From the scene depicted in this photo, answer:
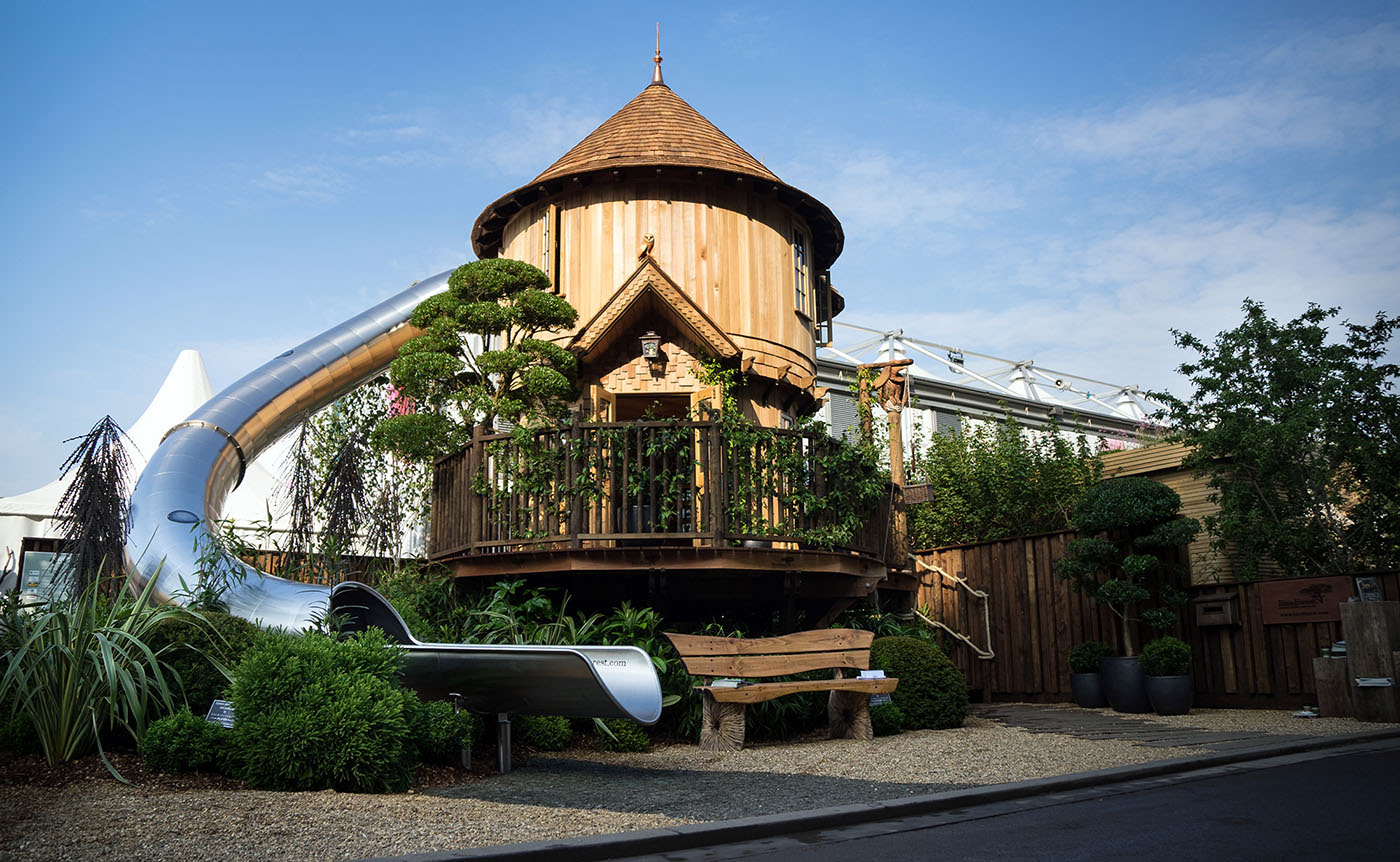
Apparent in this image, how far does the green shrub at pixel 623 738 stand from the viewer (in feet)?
32.3

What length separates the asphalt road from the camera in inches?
211

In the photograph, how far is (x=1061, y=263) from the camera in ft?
41.7

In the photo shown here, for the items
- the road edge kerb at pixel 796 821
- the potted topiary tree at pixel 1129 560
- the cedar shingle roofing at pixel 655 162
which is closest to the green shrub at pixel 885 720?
the road edge kerb at pixel 796 821

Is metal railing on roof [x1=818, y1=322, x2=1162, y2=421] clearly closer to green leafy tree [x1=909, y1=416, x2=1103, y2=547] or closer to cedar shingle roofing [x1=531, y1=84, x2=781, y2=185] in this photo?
green leafy tree [x1=909, y1=416, x2=1103, y2=547]

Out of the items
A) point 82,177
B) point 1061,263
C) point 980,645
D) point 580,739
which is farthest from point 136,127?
point 980,645

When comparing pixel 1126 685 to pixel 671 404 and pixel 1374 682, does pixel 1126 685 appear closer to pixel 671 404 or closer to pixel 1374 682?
pixel 1374 682

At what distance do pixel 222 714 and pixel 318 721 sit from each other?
0.92 m

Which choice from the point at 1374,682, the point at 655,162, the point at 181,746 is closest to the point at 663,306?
the point at 655,162

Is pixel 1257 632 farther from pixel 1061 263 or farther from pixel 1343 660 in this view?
pixel 1061 263

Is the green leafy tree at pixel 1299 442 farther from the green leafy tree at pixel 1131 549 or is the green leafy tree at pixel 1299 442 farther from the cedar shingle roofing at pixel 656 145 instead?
the cedar shingle roofing at pixel 656 145

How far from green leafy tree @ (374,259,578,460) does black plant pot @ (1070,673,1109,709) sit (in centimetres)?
783

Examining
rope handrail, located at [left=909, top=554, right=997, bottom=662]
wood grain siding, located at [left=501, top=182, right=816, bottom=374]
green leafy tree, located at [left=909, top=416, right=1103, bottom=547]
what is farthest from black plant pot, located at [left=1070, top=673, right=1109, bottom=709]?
green leafy tree, located at [left=909, top=416, right=1103, bottom=547]

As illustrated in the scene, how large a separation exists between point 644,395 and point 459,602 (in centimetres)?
400

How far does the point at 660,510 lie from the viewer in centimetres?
1123
